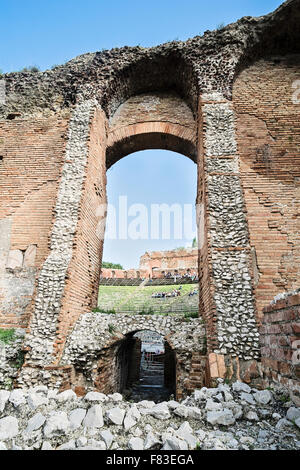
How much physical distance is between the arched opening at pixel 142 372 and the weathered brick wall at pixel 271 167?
3.87 m

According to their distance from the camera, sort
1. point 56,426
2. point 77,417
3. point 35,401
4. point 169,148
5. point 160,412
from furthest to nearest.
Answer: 1. point 169,148
2. point 35,401
3. point 160,412
4. point 77,417
5. point 56,426

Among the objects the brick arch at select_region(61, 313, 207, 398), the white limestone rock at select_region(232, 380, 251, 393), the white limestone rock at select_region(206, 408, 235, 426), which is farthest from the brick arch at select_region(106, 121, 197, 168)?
the white limestone rock at select_region(206, 408, 235, 426)

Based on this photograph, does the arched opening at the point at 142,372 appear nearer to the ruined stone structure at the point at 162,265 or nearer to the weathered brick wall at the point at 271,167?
the weathered brick wall at the point at 271,167

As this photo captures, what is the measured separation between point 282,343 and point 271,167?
4587mm

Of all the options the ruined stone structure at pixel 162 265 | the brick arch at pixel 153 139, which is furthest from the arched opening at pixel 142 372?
the ruined stone structure at pixel 162 265

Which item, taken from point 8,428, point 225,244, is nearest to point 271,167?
point 225,244

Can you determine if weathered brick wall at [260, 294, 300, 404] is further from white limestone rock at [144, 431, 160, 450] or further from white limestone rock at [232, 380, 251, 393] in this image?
white limestone rock at [144, 431, 160, 450]

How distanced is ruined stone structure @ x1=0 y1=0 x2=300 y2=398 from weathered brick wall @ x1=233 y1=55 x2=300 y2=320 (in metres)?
0.03

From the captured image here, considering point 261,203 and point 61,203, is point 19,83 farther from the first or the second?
point 261,203

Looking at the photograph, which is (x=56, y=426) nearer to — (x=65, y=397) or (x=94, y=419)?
(x=94, y=419)

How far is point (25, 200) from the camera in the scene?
7176 mm

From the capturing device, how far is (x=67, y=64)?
8836 millimetres

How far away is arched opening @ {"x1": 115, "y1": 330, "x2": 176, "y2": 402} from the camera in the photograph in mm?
7902
